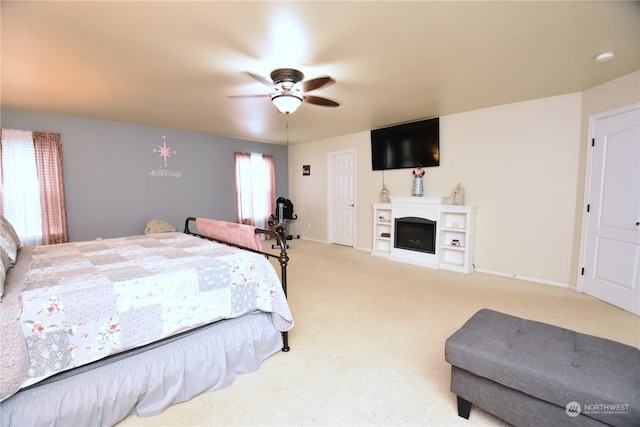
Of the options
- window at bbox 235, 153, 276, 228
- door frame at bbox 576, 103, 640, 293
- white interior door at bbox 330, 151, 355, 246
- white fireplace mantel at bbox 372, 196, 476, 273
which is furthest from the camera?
window at bbox 235, 153, 276, 228

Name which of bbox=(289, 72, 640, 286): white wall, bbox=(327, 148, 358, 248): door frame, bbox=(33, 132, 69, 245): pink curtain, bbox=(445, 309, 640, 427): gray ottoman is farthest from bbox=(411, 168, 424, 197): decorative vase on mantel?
bbox=(33, 132, 69, 245): pink curtain

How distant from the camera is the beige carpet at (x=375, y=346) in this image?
1.61 metres

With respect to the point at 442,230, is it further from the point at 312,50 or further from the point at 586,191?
the point at 312,50

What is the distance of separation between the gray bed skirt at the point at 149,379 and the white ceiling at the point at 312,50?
218 centimetres

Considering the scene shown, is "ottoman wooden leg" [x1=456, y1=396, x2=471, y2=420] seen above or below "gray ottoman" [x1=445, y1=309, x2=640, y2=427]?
below

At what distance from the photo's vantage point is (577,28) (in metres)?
2.10

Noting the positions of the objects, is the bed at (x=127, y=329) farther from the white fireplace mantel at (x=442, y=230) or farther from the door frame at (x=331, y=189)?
the door frame at (x=331, y=189)

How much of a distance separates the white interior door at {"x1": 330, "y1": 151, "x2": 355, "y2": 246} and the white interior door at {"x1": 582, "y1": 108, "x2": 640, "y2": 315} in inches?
149

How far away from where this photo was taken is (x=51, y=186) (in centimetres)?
422

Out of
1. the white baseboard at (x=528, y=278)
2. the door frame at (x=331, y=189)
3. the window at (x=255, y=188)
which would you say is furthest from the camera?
the window at (x=255, y=188)

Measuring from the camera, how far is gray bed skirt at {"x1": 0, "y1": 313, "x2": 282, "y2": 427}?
1.30 m

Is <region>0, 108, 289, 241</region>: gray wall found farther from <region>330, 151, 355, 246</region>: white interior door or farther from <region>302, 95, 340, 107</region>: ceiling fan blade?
<region>302, 95, 340, 107</region>: ceiling fan blade

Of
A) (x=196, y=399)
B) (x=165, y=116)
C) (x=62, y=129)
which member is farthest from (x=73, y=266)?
(x=62, y=129)

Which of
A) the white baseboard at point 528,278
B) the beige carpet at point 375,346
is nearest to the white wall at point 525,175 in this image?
the white baseboard at point 528,278
